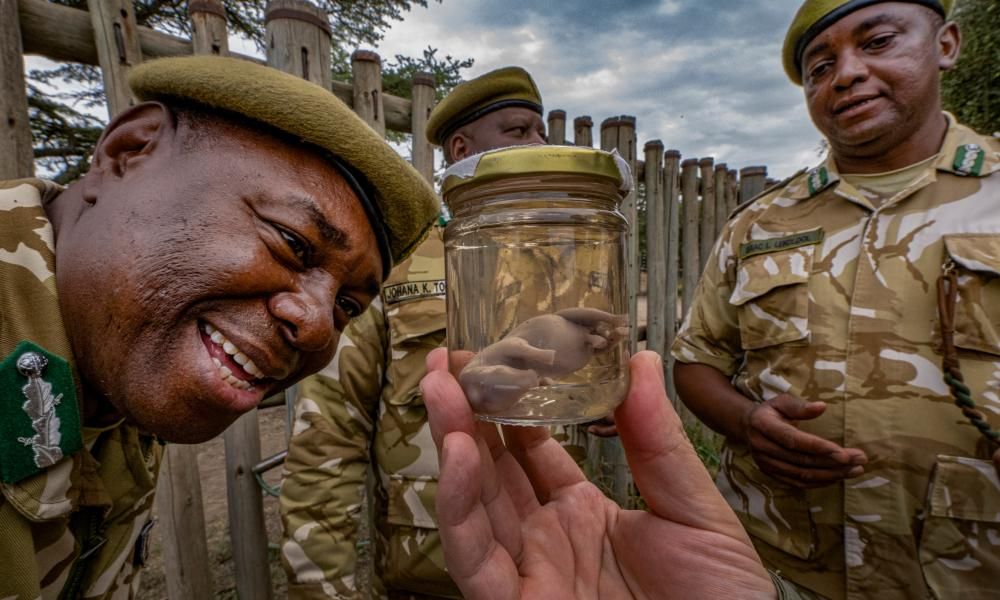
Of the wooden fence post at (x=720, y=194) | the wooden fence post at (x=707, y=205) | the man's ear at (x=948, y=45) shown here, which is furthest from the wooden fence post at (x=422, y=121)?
the wooden fence post at (x=720, y=194)

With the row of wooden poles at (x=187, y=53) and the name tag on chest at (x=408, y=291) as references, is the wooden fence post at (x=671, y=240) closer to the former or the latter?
the row of wooden poles at (x=187, y=53)

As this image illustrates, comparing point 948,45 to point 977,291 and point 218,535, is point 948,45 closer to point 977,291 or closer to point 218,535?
point 977,291

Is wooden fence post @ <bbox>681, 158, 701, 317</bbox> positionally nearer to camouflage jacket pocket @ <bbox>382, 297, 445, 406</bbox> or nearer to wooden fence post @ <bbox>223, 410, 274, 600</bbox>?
camouflage jacket pocket @ <bbox>382, 297, 445, 406</bbox>

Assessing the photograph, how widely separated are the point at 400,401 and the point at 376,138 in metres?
1.01

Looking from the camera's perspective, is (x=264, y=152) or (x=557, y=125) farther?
(x=557, y=125)

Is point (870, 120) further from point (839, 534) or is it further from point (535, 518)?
point (535, 518)

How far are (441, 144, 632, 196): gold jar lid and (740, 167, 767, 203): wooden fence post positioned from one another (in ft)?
17.5

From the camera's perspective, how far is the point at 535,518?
3.97ft

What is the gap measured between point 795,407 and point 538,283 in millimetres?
1181

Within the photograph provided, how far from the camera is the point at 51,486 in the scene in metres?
0.96

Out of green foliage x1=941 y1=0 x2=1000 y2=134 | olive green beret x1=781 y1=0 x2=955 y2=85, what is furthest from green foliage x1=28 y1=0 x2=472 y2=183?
green foliage x1=941 y1=0 x2=1000 y2=134

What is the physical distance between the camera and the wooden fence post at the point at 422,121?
108 inches

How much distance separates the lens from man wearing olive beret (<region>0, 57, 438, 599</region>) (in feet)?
3.11

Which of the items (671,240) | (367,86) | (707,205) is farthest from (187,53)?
(707,205)
